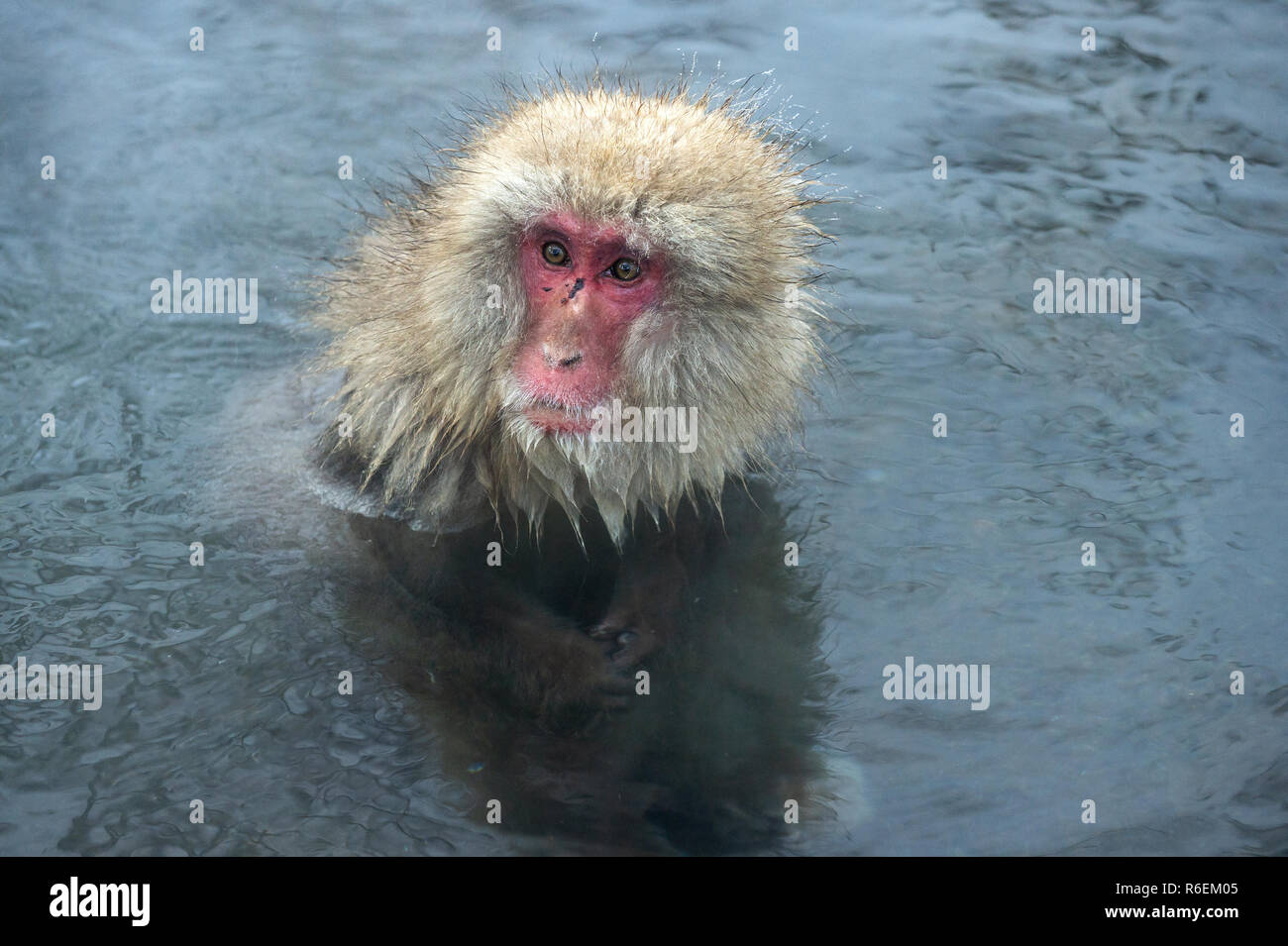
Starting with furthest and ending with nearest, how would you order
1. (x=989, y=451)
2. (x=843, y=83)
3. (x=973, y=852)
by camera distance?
(x=843, y=83)
(x=989, y=451)
(x=973, y=852)

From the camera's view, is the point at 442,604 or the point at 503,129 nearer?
the point at 503,129

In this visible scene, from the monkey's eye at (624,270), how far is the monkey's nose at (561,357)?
0.27m

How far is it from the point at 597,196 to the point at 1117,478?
9.85 ft

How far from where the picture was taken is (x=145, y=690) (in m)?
4.72

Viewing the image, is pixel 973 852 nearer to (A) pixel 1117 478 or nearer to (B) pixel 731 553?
(B) pixel 731 553

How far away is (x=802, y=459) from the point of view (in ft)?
19.7

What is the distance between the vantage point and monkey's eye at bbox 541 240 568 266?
4.10 meters

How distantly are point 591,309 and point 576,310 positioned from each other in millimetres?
51
